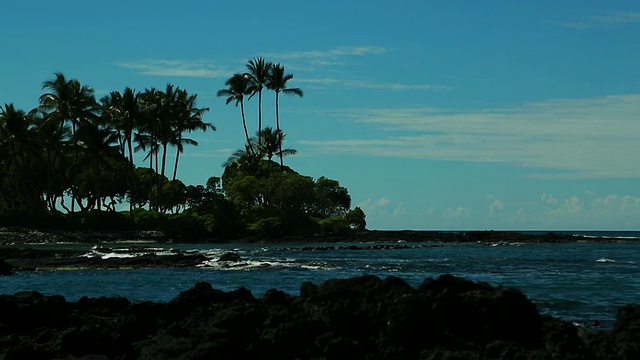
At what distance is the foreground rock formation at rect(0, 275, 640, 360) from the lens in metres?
12.0

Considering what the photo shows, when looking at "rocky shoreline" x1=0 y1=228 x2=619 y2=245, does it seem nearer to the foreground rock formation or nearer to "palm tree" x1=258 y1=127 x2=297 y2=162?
"palm tree" x1=258 y1=127 x2=297 y2=162

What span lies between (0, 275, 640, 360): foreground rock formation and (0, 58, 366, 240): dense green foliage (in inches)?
2517

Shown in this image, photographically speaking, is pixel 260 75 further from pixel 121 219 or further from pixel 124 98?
pixel 121 219

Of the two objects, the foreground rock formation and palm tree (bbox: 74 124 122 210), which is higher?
palm tree (bbox: 74 124 122 210)

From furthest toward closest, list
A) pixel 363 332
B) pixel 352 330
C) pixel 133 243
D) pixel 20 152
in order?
pixel 20 152
pixel 133 243
pixel 352 330
pixel 363 332

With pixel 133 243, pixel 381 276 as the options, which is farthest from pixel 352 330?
pixel 133 243

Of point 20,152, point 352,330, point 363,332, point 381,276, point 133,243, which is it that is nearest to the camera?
point 363,332

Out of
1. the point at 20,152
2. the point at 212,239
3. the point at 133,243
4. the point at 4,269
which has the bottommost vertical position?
the point at 4,269

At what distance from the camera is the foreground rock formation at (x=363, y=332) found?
39.4 ft

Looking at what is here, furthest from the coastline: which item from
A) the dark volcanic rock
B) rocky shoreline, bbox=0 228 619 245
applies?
the dark volcanic rock

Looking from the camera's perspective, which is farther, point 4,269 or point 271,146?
point 271,146

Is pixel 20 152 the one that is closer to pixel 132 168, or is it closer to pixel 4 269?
Answer: pixel 132 168

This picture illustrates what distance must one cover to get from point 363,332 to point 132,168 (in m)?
75.7

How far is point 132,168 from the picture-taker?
282 ft
